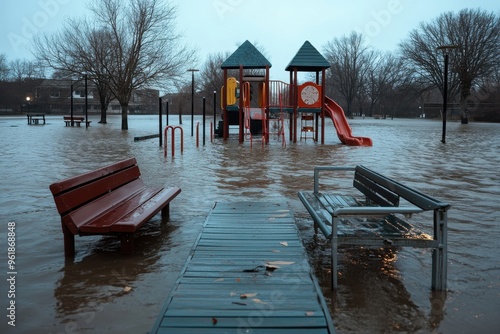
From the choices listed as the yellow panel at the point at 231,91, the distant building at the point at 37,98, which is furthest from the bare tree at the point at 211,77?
the yellow panel at the point at 231,91

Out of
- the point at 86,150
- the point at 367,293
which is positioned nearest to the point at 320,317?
the point at 367,293

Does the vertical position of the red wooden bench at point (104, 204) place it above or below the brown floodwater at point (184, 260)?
above

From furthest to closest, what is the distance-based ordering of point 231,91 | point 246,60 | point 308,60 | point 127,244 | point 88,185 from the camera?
point 231,91 < point 308,60 < point 246,60 < point 88,185 < point 127,244

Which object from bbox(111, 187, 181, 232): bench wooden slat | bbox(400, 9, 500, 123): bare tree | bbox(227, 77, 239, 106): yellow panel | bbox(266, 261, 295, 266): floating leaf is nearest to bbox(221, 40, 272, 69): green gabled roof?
bbox(227, 77, 239, 106): yellow panel

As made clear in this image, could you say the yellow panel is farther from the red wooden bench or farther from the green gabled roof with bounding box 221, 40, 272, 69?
the red wooden bench

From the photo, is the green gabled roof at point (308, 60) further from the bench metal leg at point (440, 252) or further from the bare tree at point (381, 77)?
the bare tree at point (381, 77)

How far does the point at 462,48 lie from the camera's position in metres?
54.2

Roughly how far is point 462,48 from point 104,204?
55807mm

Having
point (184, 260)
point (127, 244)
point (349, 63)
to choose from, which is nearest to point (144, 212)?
point (127, 244)

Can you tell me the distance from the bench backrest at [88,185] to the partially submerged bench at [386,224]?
2.36 metres

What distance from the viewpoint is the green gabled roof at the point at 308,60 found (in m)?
24.1

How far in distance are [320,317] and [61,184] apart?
2.84 meters

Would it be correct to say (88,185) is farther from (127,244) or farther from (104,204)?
(127,244)

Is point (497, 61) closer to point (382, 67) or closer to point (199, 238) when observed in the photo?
point (382, 67)
